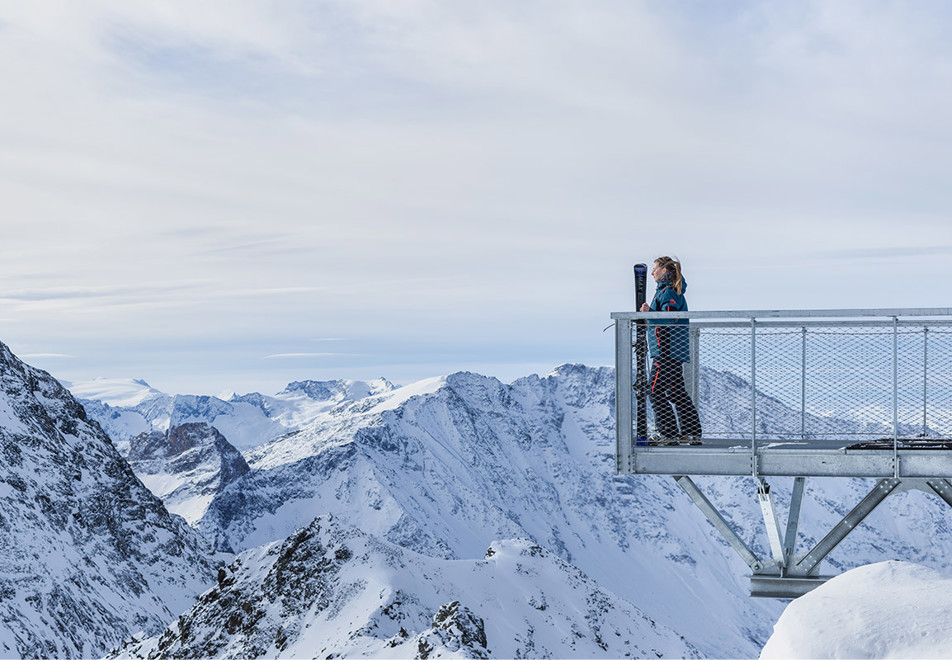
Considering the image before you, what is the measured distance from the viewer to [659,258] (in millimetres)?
13555

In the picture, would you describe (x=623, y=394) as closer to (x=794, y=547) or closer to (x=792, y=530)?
(x=792, y=530)

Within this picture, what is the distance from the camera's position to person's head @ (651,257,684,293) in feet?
43.6

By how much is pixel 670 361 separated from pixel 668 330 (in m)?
0.41

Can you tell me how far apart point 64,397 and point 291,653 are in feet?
483

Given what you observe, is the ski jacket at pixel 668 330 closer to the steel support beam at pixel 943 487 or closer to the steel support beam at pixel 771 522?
the steel support beam at pixel 771 522

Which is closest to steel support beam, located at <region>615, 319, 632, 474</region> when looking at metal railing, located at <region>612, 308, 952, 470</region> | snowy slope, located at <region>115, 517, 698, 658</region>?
metal railing, located at <region>612, 308, 952, 470</region>

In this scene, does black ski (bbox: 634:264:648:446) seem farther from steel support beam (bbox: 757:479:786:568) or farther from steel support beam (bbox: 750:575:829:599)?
steel support beam (bbox: 750:575:829:599)

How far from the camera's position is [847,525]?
12.3 metres

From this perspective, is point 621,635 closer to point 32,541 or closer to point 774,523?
point 774,523

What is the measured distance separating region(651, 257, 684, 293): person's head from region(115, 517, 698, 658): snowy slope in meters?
38.9

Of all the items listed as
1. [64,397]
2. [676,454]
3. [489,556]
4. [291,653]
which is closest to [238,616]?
[291,653]

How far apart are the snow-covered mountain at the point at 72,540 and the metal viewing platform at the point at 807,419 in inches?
5326

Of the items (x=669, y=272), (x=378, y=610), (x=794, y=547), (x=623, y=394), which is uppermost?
(x=669, y=272)

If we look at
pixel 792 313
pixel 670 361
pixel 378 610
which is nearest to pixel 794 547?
pixel 670 361
